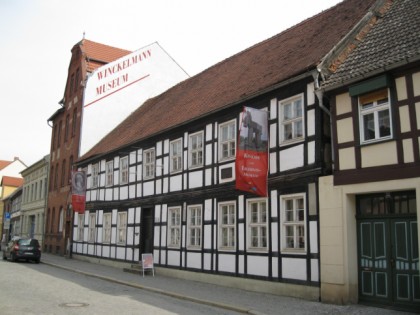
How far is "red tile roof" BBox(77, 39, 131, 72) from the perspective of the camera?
34.1 m

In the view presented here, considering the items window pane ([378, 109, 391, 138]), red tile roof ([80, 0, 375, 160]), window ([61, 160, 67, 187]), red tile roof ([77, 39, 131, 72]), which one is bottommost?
window pane ([378, 109, 391, 138])

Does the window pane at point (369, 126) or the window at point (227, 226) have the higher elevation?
the window pane at point (369, 126)

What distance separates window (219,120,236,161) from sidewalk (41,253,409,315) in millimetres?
4508

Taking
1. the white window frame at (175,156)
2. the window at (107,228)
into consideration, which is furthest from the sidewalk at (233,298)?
the window at (107,228)

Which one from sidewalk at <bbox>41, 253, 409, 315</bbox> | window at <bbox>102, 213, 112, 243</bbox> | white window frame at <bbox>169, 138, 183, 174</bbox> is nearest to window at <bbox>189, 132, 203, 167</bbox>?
white window frame at <bbox>169, 138, 183, 174</bbox>

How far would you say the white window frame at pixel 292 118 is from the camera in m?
13.6

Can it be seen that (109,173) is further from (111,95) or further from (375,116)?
(375,116)

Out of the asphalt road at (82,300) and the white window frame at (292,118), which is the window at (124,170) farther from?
the white window frame at (292,118)

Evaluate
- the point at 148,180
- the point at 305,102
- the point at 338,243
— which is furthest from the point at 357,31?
the point at 148,180

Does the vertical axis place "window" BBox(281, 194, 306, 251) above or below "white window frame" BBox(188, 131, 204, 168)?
below

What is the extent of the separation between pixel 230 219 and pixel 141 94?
17109 millimetres

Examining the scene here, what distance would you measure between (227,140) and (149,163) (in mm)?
6390

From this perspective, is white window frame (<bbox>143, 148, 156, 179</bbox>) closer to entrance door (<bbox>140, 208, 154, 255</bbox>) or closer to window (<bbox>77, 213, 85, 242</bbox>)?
entrance door (<bbox>140, 208, 154, 255</bbox>)

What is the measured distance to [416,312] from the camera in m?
10.3
